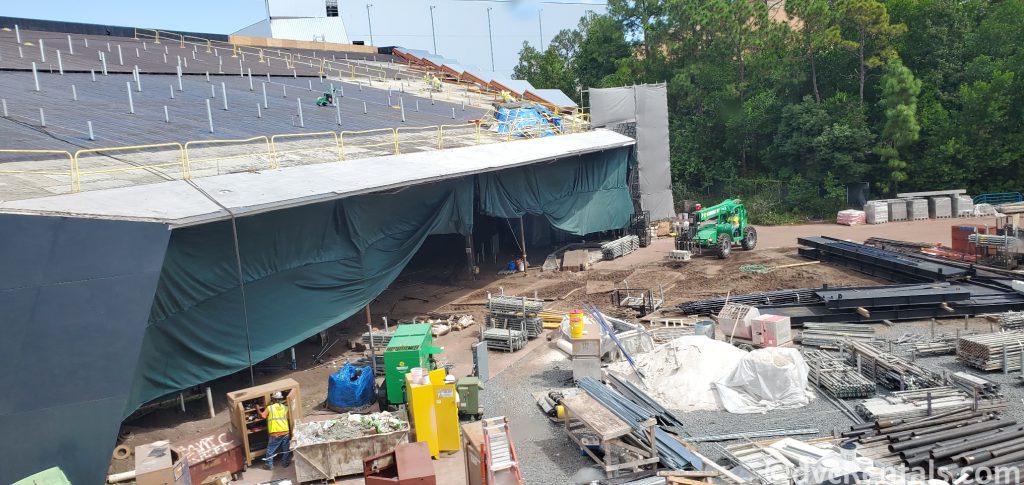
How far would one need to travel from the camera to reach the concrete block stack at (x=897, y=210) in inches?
1446

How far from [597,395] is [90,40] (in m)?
40.2

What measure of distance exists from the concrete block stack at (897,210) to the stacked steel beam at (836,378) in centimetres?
2411

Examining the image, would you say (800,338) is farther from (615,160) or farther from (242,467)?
(615,160)

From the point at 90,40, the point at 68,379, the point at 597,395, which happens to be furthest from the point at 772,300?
the point at 90,40

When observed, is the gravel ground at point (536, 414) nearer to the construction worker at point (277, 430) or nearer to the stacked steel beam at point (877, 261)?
the construction worker at point (277, 430)

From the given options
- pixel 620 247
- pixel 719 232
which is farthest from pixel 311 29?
pixel 719 232

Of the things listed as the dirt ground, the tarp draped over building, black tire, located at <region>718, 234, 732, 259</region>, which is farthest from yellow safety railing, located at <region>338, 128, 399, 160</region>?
black tire, located at <region>718, 234, 732, 259</region>

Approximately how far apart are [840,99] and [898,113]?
396 cm

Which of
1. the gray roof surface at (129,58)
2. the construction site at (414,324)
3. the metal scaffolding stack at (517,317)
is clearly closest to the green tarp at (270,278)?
the construction site at (414,324)

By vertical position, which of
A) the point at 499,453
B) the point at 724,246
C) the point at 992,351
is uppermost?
the point at 724,246

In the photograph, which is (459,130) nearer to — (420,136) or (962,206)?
(420,136)

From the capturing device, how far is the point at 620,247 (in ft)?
104

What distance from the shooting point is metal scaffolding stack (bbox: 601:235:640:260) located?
1233 inches

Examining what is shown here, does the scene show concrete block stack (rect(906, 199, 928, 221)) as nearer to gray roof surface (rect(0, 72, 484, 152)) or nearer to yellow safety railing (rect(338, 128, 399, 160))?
gray roof surface (rect(0, 72, 484, 152))
